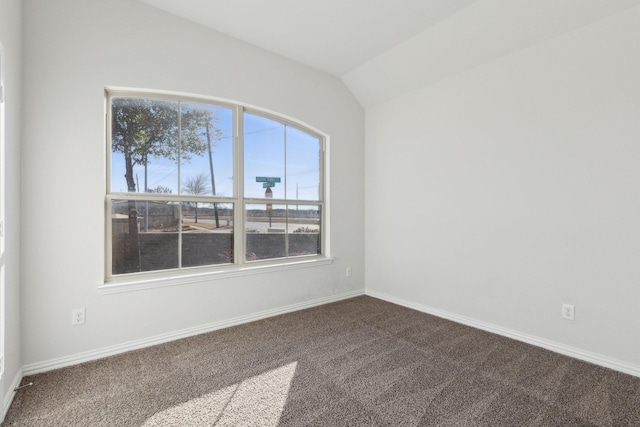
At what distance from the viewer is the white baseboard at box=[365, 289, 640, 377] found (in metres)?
2.25

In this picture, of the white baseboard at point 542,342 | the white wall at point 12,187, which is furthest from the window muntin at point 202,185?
the white baseboard at point 542,342

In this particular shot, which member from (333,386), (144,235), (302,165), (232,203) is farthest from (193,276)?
(302,165)

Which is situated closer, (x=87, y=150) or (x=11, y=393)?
(x=11, y=393)

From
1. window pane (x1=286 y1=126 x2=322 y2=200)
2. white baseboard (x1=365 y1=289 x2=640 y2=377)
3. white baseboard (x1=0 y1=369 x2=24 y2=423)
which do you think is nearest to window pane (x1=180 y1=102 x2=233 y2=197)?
window pane (x1=286 y1=126 x2=322 y2=200)

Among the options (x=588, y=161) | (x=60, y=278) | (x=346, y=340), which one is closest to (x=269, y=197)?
(x=346, y=340)

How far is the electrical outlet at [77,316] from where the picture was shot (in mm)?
2322

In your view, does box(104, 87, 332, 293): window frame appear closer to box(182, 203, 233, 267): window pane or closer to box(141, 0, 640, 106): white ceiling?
box(182, 203, 233, 267): window pane

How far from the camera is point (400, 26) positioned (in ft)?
9.48

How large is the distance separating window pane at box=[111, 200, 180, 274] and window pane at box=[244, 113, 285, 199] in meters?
0.83

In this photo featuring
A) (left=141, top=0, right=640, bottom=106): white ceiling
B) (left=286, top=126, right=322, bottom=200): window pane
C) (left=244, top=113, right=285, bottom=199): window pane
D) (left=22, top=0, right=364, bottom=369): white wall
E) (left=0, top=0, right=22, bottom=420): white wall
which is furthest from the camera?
(left=286, top=126, right=322, bottom=200): window pane

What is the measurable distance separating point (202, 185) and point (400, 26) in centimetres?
243

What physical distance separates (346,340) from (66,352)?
2192 mm

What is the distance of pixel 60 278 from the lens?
228 centimetres

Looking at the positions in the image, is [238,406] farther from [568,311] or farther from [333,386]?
[568,311]
